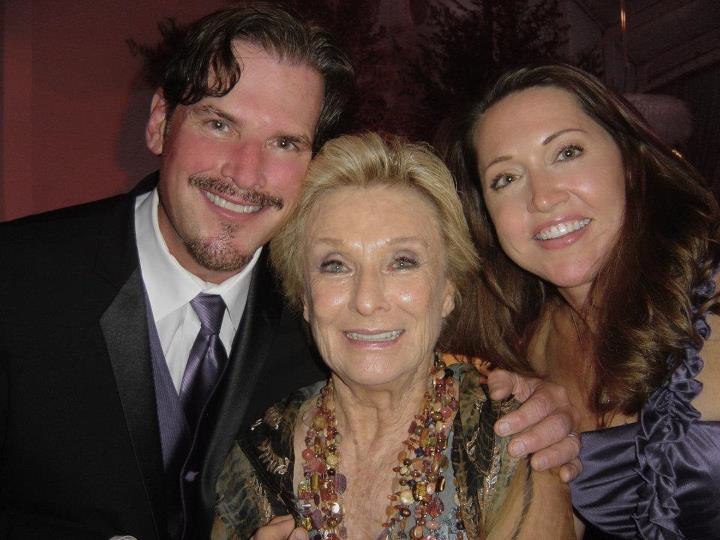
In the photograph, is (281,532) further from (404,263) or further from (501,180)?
(501,180)

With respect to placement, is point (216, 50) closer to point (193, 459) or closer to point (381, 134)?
point (381, 134)

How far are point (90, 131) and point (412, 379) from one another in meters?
5.23

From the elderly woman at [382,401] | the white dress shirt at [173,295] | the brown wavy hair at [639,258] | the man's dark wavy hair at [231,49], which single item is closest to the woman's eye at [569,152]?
the brown wavy hair at [639,258]

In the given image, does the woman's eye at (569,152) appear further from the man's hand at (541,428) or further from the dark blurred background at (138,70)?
the dark blurred background at (138,70)

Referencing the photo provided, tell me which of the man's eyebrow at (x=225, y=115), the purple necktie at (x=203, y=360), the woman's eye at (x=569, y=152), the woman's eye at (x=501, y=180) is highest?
the man's eyebrow at (x=225, y=115)

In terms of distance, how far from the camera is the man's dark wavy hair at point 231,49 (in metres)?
2.35

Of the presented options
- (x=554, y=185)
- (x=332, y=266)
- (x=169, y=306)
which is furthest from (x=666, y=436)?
(x=169, y=306)

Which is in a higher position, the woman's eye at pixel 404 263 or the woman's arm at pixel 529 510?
the woman's eye at pixel 404 263

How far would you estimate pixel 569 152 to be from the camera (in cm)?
231

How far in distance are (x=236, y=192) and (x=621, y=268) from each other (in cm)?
149

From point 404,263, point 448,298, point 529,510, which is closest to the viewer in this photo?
point 529,510

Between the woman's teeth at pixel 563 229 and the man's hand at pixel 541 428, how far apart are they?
0.59 metres

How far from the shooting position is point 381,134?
7.58 ft

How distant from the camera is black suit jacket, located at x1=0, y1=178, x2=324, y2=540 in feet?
6.95
